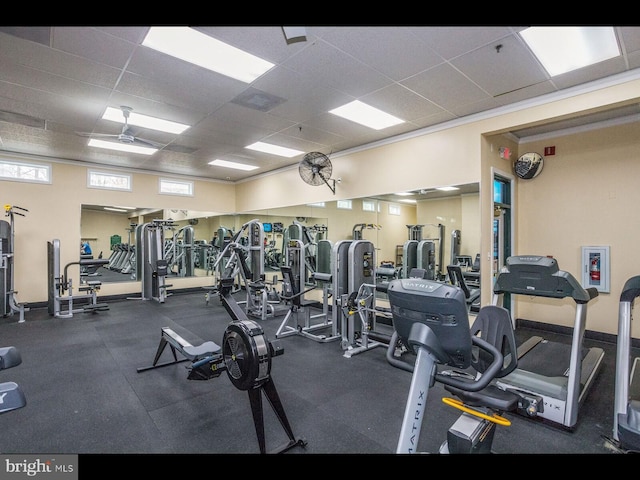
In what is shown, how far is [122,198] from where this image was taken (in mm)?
7422

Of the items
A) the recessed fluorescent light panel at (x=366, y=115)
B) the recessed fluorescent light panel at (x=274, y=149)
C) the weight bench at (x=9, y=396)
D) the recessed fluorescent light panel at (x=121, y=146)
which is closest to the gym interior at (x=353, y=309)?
the weight bench at (x=9, y=396)

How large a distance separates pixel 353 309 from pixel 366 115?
261 centimetres

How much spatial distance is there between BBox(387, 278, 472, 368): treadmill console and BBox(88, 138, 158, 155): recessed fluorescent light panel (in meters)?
5.69

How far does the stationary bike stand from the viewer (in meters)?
1.32

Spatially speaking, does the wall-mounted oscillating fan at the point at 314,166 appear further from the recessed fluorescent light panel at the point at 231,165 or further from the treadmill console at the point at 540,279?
the treadmill console at the point at 540,279

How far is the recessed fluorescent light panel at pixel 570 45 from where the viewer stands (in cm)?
269

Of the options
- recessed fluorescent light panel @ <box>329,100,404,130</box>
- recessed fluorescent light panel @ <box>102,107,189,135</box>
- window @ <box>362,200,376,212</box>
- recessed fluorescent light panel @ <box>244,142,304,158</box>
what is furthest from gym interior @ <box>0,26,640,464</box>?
recessed fluorescent light panel @ <box>102,107,189,135</box>

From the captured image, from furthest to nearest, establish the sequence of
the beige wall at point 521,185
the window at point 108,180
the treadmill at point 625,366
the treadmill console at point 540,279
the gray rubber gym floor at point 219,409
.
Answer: the window at point 108,180 < the beige wall at point 521,185 < the treadmill console at point 540,279 < the gray rubber gym floor at point 219,409 < the treadmill at point 625,366

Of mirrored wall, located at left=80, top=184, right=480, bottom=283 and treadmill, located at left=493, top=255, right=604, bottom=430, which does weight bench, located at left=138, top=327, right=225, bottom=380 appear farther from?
mirrored wall, located at left=80, top=184, right=480, bottom=283

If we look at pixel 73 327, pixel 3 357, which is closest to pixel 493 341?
pixel 3 357

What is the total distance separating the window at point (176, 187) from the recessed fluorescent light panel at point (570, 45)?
7.65 meters
